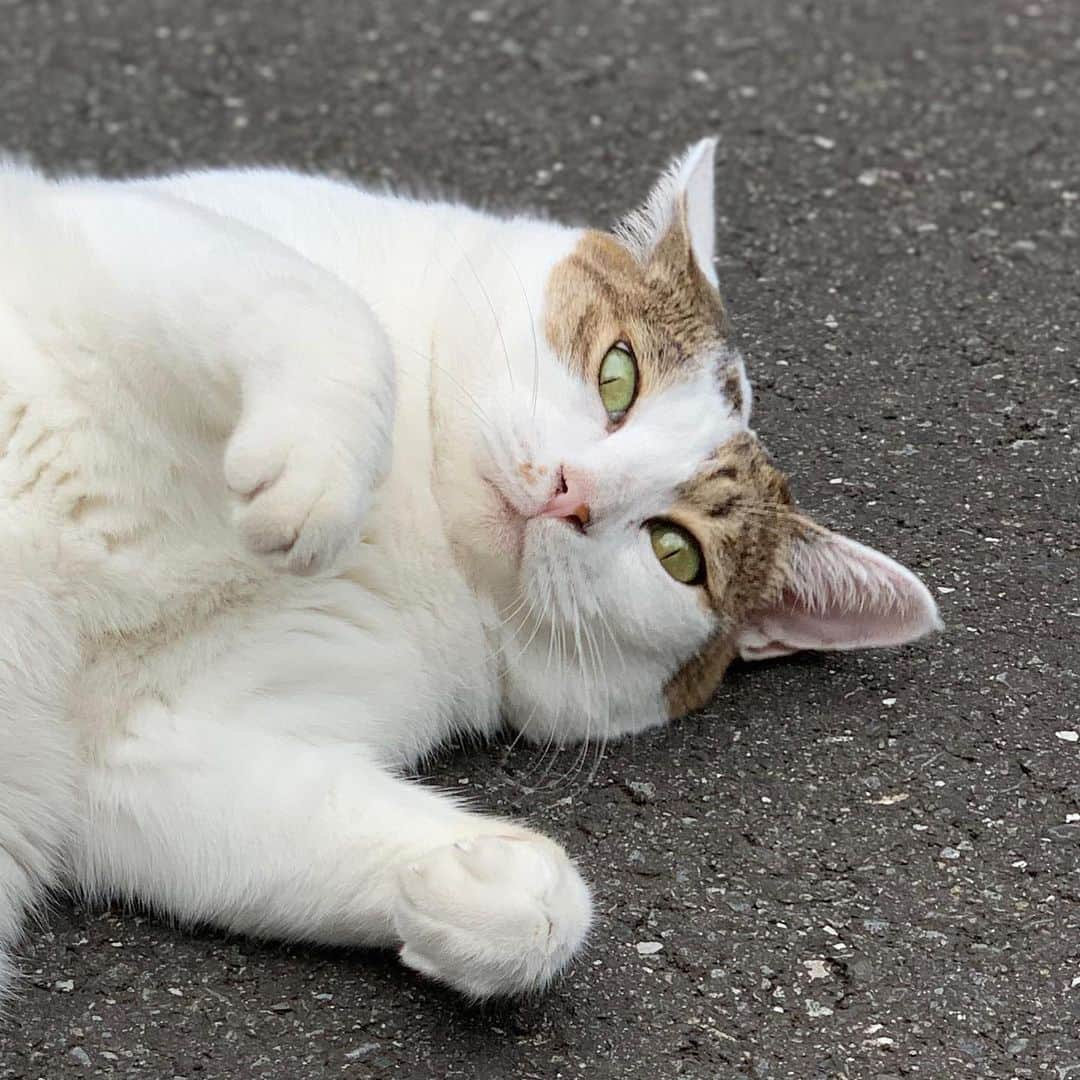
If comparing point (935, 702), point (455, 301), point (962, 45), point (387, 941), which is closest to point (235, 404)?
point (455, 301)

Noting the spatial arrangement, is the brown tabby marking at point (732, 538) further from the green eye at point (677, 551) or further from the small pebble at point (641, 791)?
the small pebble at point (641, 791)

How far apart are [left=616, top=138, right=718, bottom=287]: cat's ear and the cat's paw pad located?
3.52ft

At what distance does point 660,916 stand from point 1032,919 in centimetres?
53

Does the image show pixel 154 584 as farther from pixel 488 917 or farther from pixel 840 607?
pixel 840 607

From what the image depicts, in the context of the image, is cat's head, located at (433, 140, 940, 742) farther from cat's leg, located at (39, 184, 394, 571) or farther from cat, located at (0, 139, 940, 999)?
cat's leg, located at (39, 184, 394, 571)

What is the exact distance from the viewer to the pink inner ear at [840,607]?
101 inches

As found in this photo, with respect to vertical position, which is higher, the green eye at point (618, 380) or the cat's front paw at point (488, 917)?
the green eye at point (618, 380)

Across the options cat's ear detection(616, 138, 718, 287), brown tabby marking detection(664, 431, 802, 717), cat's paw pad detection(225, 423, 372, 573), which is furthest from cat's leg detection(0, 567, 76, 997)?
cat's ear detection(616, 138, 718, 287)

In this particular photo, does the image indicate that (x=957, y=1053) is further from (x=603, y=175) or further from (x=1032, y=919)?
(x=603, y=175)

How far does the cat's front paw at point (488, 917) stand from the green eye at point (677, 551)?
1.96 feet

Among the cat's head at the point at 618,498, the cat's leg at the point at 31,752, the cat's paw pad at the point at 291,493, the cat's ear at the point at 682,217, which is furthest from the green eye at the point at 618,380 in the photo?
the cat's leg at the point at 31,752

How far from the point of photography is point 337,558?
199cm

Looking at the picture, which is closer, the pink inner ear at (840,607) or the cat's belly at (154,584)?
the cat's belly at (154,584)

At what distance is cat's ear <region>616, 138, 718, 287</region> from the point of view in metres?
2.80
